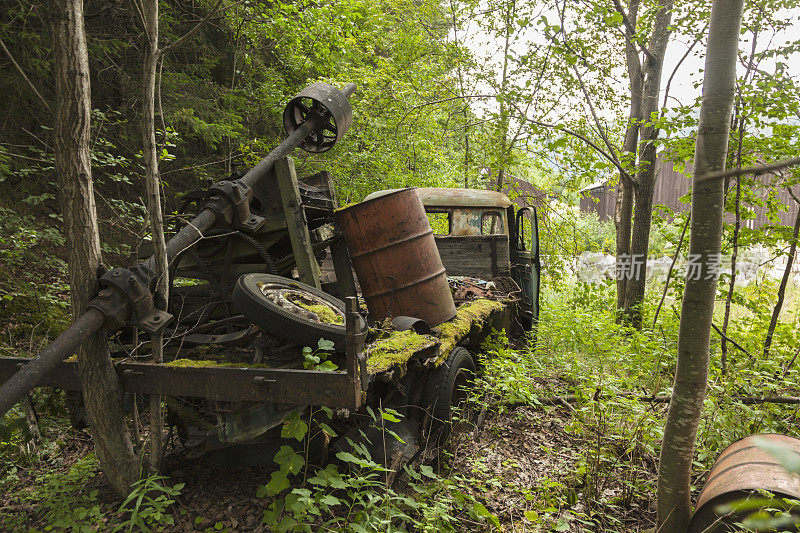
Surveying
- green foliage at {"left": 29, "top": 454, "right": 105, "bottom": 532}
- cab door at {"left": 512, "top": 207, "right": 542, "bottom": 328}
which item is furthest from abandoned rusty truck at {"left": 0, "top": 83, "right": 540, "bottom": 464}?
cab door at {"left": 512, "top": 207, "right": 542, "bottom": 328}

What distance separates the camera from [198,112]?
8047mm

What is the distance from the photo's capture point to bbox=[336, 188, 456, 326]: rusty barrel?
425 cm

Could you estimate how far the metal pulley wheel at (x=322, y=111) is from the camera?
422 cm

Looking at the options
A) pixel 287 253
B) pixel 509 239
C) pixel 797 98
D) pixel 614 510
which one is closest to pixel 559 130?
pixel 509 239

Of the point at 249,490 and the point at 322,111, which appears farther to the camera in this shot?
the point at 322,111

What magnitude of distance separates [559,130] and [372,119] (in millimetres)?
4292

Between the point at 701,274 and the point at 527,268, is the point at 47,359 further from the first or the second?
the point at 527,268

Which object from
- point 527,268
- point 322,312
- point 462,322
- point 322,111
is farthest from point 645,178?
point 322,312

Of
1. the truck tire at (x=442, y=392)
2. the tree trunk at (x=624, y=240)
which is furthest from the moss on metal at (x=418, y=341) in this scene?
the tree trunk at (x=624, y=240)

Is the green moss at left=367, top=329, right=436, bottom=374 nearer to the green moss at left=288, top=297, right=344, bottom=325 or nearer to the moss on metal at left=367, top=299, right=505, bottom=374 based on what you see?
Answer: the moss on metal at left=367, top=299, right=505, bottom=374

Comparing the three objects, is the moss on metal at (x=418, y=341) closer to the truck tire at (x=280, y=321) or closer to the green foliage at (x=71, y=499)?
the truck tire at (x=280, y=321)

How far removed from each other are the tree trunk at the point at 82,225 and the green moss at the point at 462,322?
2.12 m

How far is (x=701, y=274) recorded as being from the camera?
8.06 feet

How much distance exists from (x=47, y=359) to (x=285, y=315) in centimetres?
117
